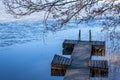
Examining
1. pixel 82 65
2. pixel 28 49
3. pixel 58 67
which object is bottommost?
pixel 58 67

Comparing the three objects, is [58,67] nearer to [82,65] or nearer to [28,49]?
[82,65]

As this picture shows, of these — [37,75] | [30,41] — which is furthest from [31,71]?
[30,41]

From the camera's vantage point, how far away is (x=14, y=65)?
10.9 meters

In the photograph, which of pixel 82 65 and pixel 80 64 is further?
pixel 80 64

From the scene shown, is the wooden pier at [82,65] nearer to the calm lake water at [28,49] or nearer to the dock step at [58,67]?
the dock step at [58,67]

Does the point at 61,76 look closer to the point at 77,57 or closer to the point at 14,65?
the point at 77,57

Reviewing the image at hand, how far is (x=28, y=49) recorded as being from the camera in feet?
41.2

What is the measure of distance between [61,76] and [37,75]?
76cm

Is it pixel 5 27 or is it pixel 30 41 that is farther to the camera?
pixel 5 27

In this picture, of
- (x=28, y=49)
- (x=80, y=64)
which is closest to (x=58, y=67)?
(x=80, y=64)

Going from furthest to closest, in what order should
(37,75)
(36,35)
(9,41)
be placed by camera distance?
(36,35), (9,41), (37,75)

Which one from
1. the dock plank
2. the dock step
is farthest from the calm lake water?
the dock plank

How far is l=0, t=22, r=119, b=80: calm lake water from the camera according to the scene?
33.2ft

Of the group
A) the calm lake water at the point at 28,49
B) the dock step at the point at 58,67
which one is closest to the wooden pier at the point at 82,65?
the dock step at the point at 58,67
